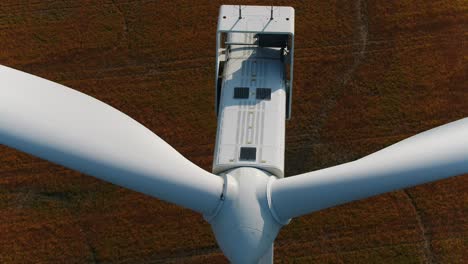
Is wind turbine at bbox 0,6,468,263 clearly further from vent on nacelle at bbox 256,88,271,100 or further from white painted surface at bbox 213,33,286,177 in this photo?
vent on nacelle at bbox 256,88,271,100

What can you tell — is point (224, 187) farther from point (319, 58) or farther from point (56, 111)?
point (319, 58)

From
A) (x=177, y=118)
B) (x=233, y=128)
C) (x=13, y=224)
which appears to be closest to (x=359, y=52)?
(x=177, y=118)

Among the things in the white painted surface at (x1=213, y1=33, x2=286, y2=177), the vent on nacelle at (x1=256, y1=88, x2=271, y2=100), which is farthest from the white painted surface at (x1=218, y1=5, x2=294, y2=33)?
the vent on nacelle at (x1=256, y1=88, x2=271, y2=100)

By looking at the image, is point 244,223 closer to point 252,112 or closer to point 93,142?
point 93,142

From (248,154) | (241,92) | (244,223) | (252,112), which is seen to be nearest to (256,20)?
(241,92)

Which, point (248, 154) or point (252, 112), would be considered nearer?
point (248, 154)

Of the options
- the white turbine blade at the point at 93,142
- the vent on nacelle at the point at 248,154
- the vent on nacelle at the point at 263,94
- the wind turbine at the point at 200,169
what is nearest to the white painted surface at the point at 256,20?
the vent on nacelle at the point at 263,94
